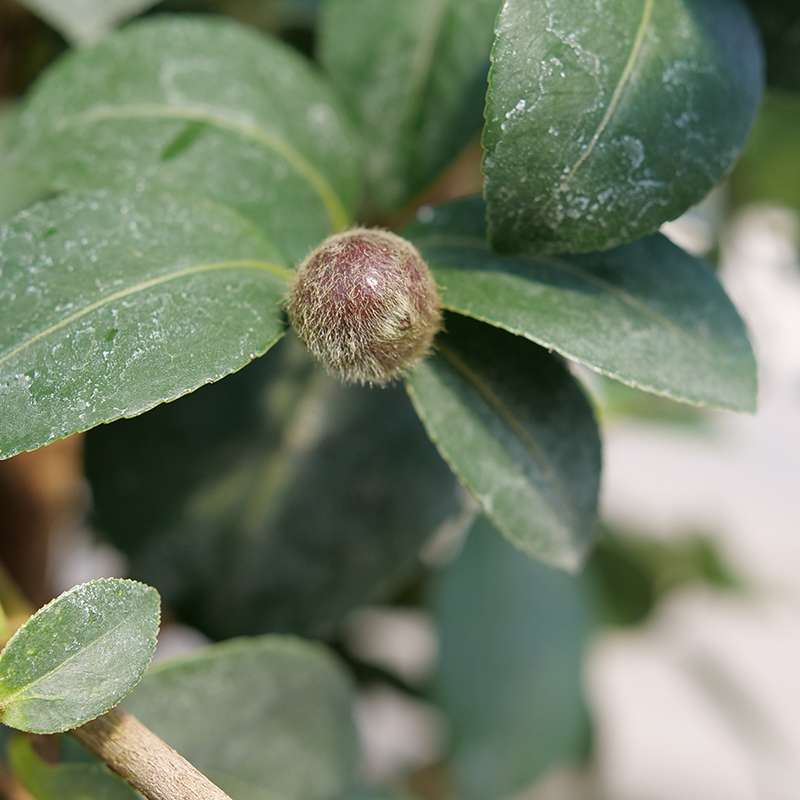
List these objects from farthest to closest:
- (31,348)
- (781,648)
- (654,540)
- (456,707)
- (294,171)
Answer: (781,648)
(654,540)
(456,707)
(294,171)
(31,348)

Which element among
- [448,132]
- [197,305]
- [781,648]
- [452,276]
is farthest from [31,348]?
[781,648]

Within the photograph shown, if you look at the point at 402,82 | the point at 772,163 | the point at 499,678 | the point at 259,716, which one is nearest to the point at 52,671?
the point at 259,716

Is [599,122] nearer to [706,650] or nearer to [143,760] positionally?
[143,760]

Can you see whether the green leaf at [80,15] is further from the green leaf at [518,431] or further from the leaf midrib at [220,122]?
the green leaf at [518,431]

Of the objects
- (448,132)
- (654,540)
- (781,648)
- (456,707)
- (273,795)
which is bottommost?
(781,648)

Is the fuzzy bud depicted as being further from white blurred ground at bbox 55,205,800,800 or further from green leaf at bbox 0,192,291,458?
white blurred ground at bbox 55,205,800,800

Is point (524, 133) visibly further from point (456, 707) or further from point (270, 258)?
point (456, 707)
